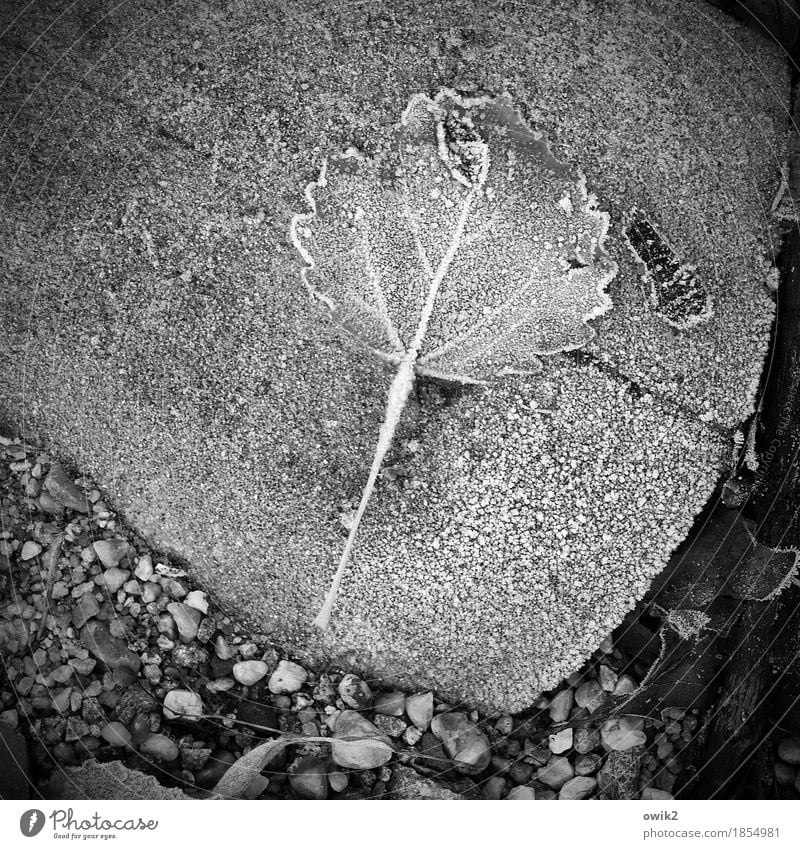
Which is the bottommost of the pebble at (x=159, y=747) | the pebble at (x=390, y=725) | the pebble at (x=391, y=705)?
the pebble at (x=159, y=747)

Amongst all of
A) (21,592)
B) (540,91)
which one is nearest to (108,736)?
(21,592)

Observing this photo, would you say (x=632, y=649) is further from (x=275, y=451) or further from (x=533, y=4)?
(x=533, y=4)

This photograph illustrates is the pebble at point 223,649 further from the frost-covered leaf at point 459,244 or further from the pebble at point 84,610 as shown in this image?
the frost-covered leaf at point 459,244

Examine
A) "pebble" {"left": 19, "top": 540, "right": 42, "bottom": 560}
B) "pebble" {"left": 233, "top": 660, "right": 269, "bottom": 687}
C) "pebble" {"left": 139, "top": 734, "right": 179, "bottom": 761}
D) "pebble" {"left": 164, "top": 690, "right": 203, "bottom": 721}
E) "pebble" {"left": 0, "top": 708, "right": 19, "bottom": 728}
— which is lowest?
"pebble" {"left": 0, "top": 708, "right": 19, "bottom": 728}

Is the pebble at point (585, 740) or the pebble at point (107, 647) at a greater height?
the pebble at point (585, 740)

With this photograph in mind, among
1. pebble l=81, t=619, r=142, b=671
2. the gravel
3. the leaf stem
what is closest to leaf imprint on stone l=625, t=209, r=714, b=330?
the leaf stem

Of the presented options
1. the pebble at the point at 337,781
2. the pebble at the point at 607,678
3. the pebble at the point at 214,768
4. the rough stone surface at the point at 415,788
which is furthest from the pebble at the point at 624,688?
the pebble at the point at 214,768

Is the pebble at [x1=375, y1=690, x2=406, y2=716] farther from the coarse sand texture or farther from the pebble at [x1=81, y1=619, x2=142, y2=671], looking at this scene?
the pebble at [x1=81, y1=619, x2=142, y2=671]
